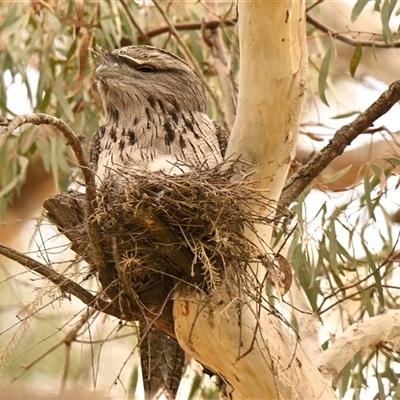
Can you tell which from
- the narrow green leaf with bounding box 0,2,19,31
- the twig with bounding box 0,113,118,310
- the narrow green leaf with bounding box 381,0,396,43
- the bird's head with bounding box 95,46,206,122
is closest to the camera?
the twig with bounding box 0,113,118,310

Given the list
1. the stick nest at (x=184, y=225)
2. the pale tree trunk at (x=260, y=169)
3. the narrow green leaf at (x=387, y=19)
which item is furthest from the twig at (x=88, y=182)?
the narrow green leaf at (x=387, y=19)

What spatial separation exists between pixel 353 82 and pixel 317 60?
86 centimetres

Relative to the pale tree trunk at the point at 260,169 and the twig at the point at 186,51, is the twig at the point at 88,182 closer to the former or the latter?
the pale tree trunk at the point at 260,169

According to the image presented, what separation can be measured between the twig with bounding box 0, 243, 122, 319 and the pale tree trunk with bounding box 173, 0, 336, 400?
21 centimetres

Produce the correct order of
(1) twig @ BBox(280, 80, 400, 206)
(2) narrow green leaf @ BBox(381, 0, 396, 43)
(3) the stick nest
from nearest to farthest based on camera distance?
(3) the stick nest < (1) twig @ BBox(280, 80, 400, 206) < (2) narrow green leaf @ BBox(381, 0, 396, 43)

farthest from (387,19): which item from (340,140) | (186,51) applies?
(186,51)

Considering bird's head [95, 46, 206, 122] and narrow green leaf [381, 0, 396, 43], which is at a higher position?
narrow green leaf [381, 0, 396, 43]

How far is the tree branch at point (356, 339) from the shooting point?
2.86m

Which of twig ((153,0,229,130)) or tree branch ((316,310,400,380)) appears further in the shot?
twig ((153,0,229,130))

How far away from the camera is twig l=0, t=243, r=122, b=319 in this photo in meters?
2.24

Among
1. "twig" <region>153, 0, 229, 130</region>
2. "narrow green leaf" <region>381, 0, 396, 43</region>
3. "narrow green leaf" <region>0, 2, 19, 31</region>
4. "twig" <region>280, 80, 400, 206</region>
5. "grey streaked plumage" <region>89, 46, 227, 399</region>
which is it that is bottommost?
"twig" <region>280, 80, 400, 206</region>

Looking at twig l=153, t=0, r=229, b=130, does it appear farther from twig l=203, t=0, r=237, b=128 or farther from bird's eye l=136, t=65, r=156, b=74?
bird's eye l=136, t=65, r=156, b=74

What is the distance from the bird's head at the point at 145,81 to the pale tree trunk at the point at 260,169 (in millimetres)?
526

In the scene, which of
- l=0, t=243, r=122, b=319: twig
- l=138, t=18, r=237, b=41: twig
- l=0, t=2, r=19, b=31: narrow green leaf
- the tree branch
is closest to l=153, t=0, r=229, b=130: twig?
l=138, t=18, r=237, b=41: twig
